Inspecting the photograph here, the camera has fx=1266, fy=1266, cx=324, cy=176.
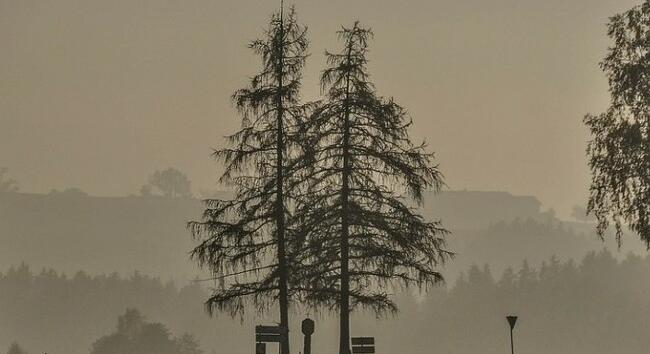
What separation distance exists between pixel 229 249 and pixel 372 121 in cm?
686

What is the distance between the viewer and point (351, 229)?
4541 cm

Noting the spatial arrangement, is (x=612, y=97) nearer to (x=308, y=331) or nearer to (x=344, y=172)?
(x=344, y=172)

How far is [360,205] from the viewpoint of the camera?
4494 cm

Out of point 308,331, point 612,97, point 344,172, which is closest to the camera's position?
point 308,331

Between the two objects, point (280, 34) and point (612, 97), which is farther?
point (612, 97)

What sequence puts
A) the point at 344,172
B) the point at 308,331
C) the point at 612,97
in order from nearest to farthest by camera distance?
the point at 308,331, the point at 344,172, the point at 612,97

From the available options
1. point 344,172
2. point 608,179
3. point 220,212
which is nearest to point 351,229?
point 344,172

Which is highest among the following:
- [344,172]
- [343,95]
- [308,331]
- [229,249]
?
[343,95]

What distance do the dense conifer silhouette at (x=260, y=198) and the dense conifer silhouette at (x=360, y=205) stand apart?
94 centimetres

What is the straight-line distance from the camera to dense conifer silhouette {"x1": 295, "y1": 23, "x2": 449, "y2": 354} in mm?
44500

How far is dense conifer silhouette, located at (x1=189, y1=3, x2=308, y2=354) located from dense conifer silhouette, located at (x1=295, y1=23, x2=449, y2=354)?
940 mm

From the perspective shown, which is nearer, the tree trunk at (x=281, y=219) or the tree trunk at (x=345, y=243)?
the tree trunk at (x=281, y=219)

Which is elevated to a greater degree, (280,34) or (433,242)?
(280,34)

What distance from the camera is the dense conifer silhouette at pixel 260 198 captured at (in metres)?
43.8
